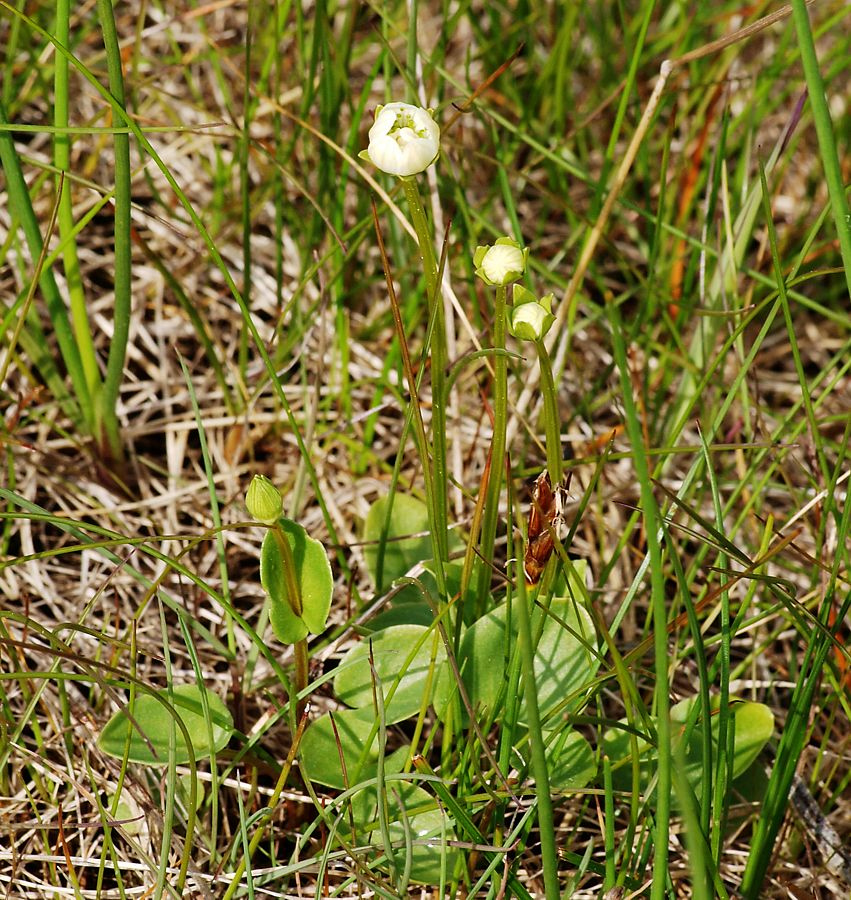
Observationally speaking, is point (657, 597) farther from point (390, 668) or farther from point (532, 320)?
point (390, 668)

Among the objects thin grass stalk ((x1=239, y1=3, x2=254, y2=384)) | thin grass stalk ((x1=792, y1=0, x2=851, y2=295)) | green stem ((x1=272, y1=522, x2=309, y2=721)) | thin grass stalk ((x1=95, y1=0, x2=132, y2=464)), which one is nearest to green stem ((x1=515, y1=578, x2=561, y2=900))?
green stem ((x1=272, y1=522, x2=309, y2=721))

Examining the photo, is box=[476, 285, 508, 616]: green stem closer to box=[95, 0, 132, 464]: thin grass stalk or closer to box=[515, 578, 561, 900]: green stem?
box=[515, 578, 561, 900]: green stem

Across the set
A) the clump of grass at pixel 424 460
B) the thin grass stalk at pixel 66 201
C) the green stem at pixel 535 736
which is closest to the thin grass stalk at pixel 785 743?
the clump of grass at pixel 424 460

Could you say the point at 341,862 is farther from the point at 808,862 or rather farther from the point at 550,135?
the point at 550,135

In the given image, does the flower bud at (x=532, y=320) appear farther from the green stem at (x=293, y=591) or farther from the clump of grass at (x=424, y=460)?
the green stem at (x=293, y=591)

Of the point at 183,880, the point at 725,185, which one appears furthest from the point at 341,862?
the point at 725,185

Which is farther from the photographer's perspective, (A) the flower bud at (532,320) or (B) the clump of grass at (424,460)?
(B) the clump of grass at (424,460)

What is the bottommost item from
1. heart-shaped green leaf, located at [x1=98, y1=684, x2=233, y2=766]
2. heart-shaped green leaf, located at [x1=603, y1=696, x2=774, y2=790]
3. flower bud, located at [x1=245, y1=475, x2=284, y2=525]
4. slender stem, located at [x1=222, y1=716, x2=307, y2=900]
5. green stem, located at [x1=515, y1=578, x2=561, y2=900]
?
heart-shaped green leaf, located at [x1=603, y1=696, x2=774, y2=790]
